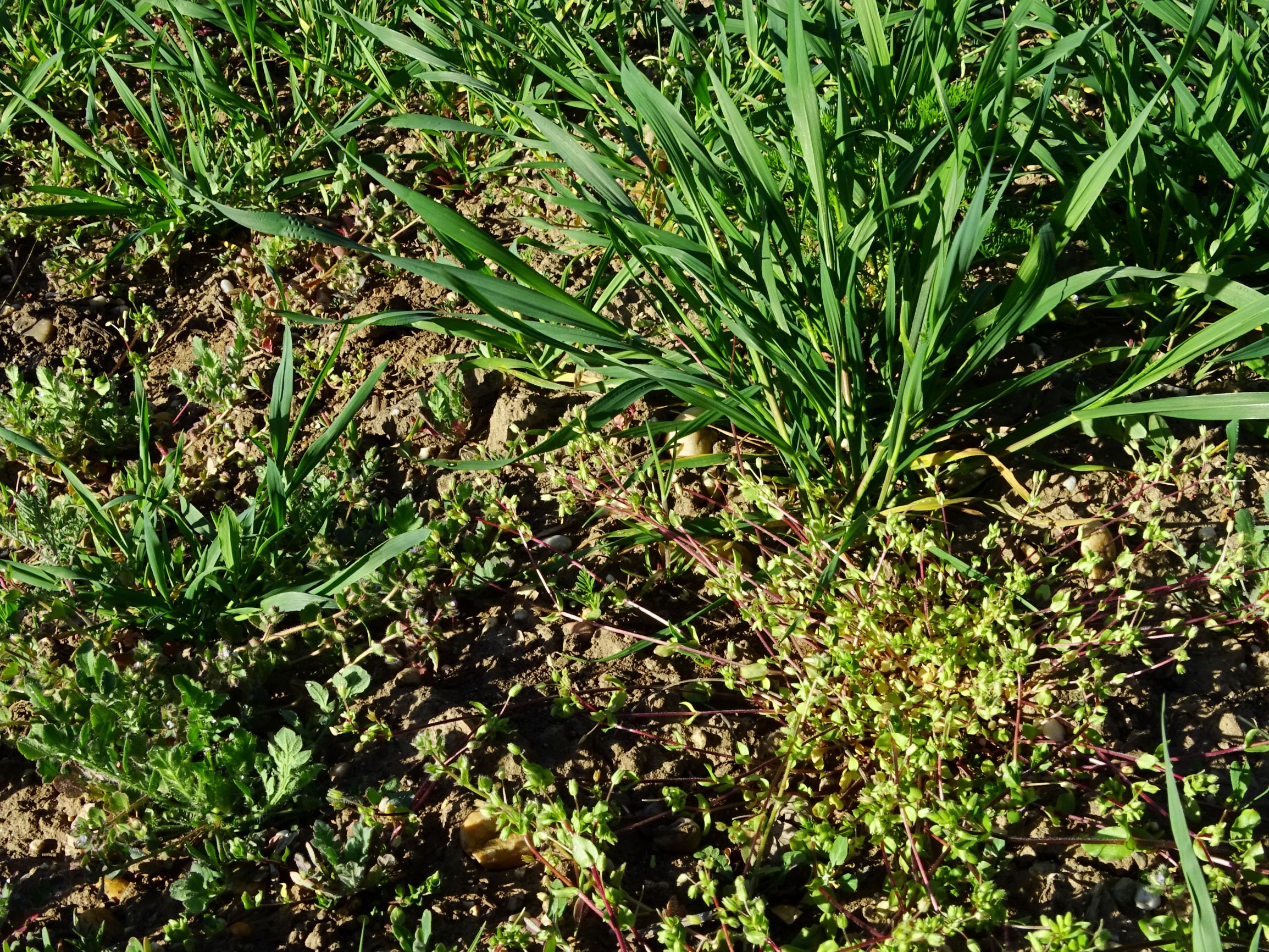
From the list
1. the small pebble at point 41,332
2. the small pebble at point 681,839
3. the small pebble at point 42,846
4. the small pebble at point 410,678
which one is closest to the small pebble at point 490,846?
the small pebble at point 681,839

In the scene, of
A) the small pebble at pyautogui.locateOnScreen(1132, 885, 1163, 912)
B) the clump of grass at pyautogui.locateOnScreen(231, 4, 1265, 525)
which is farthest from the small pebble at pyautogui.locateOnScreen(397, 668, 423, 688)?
the small pebble at pyautogui.locateOnScreen(1132, 885, 1163, 912)

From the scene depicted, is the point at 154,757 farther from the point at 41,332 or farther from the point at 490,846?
the point at 41,332

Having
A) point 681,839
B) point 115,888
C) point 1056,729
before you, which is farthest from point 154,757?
point 1056,729

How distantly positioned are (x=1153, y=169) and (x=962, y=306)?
1.61 feet

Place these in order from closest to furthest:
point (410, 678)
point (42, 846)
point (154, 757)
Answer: point (154, 757)
point (42, 846)
point (410, 678)

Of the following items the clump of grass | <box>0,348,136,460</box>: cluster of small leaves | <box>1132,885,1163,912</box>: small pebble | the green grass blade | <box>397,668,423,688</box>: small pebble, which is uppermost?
the clump of grass

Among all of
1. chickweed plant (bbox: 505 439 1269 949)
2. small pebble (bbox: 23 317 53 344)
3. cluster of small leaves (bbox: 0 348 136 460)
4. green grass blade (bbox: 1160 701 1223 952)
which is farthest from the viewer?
small pebble (bbox: 23 317 53 344)

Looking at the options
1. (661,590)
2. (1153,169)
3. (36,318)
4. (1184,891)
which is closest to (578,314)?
(661,590)

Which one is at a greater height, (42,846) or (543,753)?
(543,753)

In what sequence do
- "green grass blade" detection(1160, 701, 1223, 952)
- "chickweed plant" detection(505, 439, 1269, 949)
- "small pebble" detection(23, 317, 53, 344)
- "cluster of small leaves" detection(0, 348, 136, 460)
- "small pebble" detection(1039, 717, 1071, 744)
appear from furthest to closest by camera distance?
1. "small pebble" detection(23, 317, 53, 344)
2. "cluster of small leaves" detection(0, 348, 136, 460)
3. "small pebble" detection(1039, 717, 1071, 744)
4. "chickweed plant" detection(505, 439, 1269, 949)
5. "green grass blade" detection(1160, 701, 1223, 952)

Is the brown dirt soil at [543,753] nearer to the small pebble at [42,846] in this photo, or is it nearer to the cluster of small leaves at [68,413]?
the small pebble at [42,846]

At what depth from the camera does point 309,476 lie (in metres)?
2.32

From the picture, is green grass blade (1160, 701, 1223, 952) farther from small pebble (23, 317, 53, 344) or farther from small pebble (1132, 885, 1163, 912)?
small pebble (23, 317, 53, 344)

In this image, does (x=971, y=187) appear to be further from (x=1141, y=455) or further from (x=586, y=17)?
(x=586, y=17)
